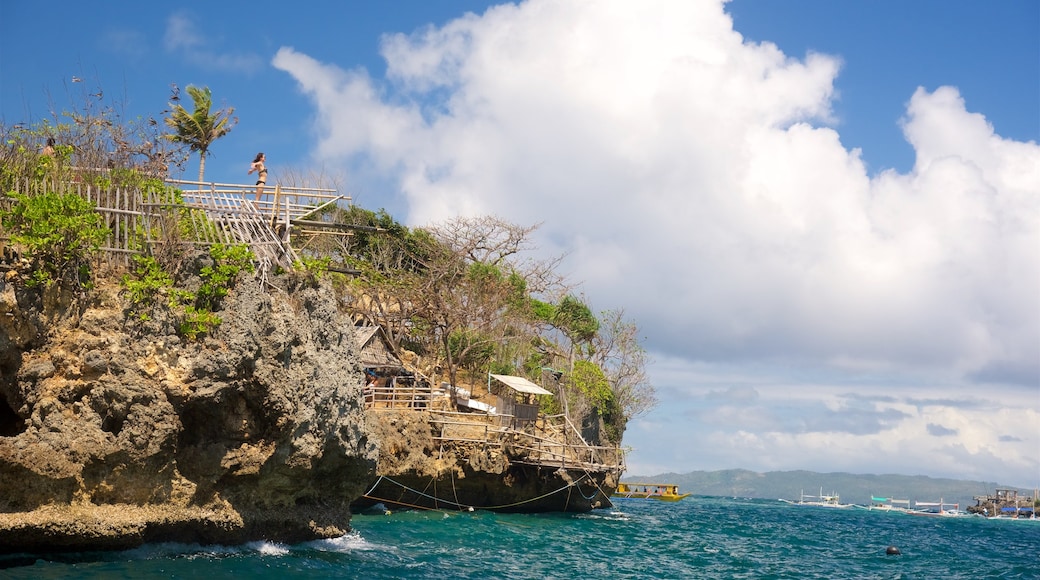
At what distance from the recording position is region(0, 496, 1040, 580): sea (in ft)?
45.6

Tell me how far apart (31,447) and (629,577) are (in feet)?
40.3

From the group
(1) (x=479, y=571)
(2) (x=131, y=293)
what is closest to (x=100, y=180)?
(2) (x=131, y=293)

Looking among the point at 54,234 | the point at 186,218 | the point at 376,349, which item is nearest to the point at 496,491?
the point at 376,349

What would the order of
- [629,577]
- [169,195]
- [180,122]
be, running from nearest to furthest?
[169,195] < [629,577] < [180,122]

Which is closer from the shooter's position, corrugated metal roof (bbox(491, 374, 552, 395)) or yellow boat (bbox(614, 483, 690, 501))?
corrugated metal roof (bbox(491, 374, 552, 395))

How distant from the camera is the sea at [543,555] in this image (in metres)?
13.9

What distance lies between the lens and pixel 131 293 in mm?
14281

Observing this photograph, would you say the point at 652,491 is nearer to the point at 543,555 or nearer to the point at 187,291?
the point at 543,555

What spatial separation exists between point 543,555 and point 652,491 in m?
53.1

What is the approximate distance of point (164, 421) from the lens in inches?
548

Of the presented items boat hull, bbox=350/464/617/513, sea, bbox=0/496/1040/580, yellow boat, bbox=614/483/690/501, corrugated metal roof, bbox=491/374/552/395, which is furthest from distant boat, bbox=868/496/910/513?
corrugated metal roof, bbox=491/374/552/395

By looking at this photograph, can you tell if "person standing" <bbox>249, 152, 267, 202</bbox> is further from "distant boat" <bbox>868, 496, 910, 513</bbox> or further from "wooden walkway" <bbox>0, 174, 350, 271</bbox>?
"distant boat" <bbox>868, 496, 910, 513</bbox>

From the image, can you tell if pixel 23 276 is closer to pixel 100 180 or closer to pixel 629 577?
pixel 100 180

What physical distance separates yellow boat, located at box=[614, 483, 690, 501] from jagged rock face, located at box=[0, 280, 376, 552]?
179 feet
